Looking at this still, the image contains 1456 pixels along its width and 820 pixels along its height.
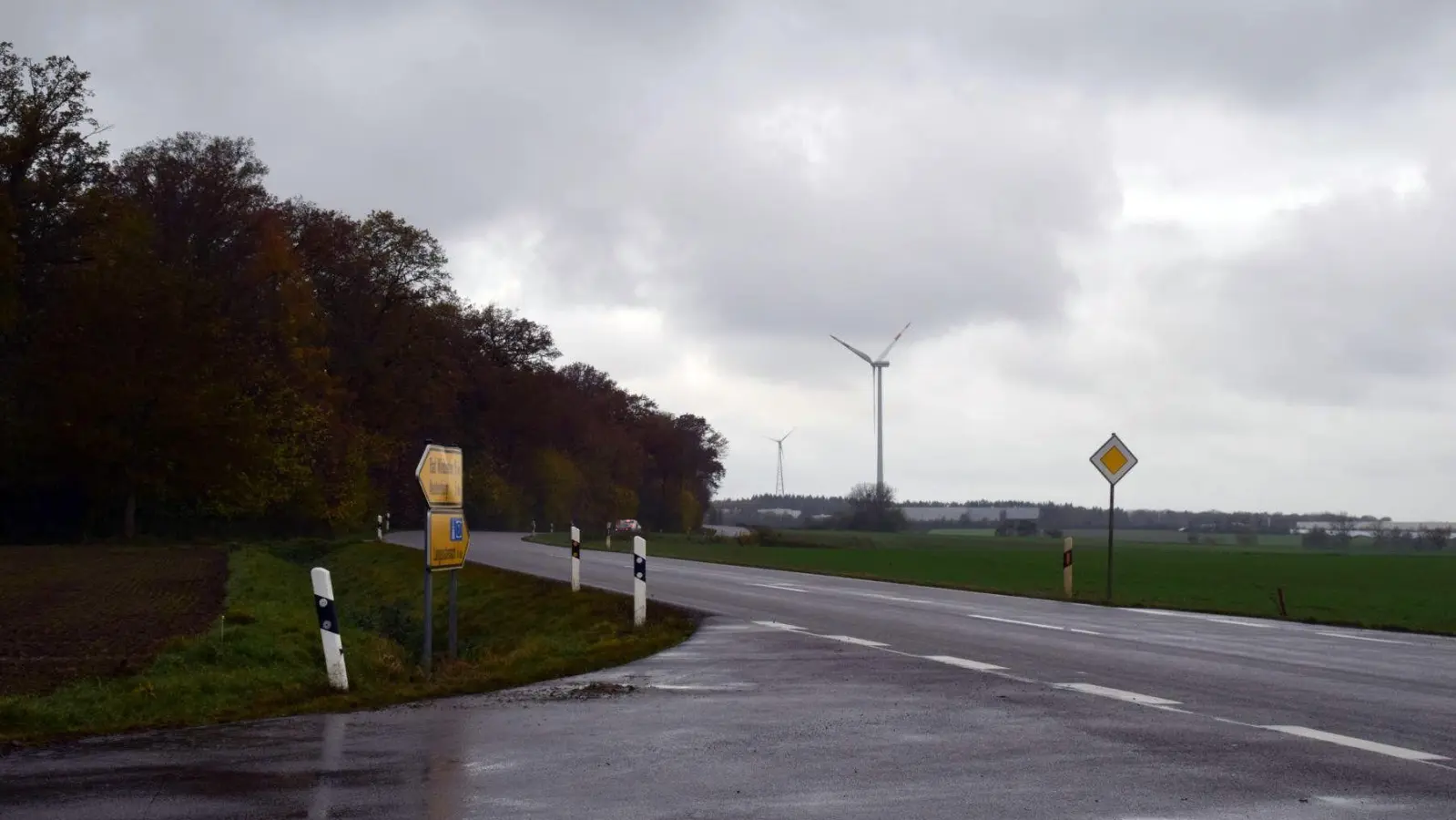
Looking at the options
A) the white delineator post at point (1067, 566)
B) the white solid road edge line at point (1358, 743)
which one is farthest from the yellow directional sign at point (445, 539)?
the white delineator post at point (1067, 566)

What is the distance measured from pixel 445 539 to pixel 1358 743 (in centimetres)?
959

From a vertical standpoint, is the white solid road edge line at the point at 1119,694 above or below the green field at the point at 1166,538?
below

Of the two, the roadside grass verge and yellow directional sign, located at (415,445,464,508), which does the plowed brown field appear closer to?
the roadside grass verge

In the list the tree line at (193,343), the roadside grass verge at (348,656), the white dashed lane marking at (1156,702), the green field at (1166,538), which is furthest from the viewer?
the green field at (1166,538)

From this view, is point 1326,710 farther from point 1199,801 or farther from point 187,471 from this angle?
point 187,471

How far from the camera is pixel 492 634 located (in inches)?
907

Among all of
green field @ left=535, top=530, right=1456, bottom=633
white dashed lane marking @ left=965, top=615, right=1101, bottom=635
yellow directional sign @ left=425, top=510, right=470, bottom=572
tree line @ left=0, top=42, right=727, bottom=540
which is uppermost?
tree line @ left=0, top=42, right=727, bottom=540

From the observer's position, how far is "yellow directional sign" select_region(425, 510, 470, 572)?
49.5 feet

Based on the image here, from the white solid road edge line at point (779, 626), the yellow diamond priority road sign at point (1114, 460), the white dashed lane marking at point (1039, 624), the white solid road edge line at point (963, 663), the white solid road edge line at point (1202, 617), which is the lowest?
the white solid road edge line at point (1202, 617)

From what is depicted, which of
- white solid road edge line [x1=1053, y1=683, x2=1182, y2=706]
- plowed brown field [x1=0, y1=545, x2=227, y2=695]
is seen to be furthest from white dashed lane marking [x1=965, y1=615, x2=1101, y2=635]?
plowed brown field [x1=0, y1=545, x2=227, y2=695]

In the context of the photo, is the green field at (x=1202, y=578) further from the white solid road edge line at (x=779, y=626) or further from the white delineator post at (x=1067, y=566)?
the white solid road edge line at (x=779, y=626)

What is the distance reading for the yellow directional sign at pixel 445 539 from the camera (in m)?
15.1

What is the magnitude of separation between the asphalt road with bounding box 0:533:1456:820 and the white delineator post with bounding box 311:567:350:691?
177 cm

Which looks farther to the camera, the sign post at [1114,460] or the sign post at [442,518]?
the sign post at [1114,460]
